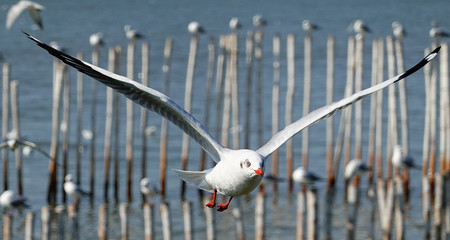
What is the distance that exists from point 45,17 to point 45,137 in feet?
162

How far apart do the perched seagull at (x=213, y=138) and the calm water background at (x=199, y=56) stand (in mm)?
9664

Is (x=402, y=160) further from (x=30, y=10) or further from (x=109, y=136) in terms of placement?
(x=30, y=10)

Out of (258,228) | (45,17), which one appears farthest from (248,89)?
(45,17)

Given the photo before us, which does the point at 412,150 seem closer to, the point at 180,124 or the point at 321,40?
the point at 180,124

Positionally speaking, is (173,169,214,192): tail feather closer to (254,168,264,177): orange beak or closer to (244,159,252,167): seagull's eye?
(244,159,252,167): seagull's eye

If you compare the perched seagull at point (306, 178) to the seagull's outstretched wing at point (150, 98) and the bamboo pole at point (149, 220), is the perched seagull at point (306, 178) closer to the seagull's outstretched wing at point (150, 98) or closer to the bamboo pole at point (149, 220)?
the bamboo pole at point (149, 220)

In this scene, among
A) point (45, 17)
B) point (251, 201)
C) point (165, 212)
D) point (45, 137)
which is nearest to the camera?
point (165, 212)

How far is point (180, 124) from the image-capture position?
8805mm

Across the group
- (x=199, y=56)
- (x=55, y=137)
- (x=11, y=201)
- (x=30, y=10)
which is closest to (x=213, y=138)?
(x=30, y=10)

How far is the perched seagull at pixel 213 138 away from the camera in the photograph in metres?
7.81

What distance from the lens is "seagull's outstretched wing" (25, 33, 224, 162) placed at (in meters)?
8.27

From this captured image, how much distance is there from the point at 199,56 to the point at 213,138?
39873 mm

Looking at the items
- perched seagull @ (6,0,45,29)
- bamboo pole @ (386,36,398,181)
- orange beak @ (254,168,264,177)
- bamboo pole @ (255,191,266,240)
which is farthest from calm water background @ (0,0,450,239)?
orange beak @ (254,168,264,177)

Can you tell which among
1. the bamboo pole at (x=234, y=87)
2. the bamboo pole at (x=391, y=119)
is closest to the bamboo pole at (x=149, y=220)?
the bamboo pole at (x=234, y=87)
